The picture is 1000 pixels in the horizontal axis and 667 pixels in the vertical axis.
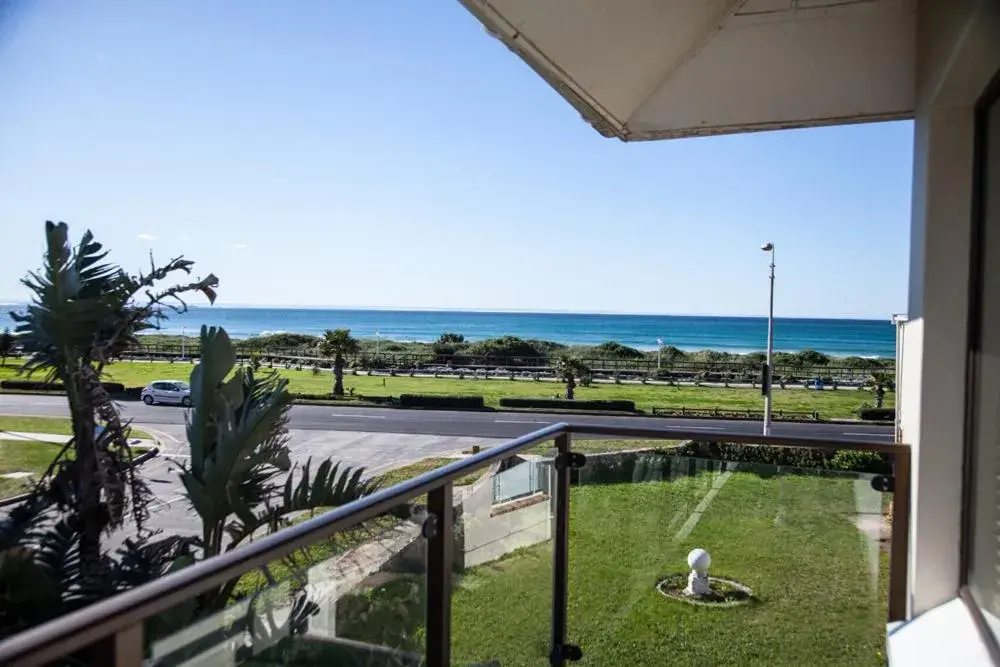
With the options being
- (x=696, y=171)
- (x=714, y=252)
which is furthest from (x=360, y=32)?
(x=714, y=252)

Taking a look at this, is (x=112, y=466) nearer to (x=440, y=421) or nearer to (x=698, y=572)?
(x=698, y=572)

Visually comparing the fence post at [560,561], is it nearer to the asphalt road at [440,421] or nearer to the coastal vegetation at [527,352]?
the asphalt road at [440,421]

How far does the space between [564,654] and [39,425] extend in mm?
19703

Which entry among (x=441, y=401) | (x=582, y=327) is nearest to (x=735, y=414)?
(x=441, y=401)

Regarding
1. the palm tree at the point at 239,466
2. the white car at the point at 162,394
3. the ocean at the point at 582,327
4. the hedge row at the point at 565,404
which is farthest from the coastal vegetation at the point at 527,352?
the palm tree at the point at 239,466

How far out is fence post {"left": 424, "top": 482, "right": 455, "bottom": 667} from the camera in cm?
138

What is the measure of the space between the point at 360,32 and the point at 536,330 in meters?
51.2

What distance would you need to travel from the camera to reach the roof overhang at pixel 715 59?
6.47 feet

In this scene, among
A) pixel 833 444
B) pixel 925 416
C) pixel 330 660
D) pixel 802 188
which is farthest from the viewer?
pixel 802 188

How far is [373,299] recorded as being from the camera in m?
68.2

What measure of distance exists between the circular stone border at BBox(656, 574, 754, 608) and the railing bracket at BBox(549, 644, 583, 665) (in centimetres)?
37

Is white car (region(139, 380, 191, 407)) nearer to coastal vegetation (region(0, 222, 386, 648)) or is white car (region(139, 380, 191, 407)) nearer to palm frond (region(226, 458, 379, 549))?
coastal vegetation (region(0, 222, 386, 648))

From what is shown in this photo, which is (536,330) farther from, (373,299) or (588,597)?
(588,597)

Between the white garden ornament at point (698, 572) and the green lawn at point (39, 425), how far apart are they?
1599 cm
